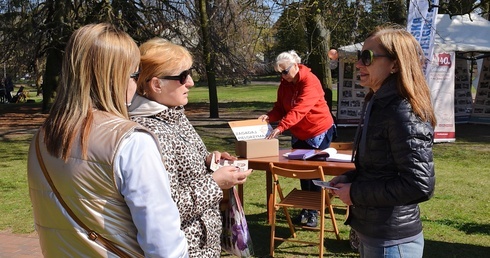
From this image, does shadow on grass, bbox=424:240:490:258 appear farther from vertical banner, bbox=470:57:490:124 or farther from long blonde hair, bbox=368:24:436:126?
vertical banner, bbox=470:57:490:124

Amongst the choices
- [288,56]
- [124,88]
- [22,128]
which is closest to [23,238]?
[288,56]

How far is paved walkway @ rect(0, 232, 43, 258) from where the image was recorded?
17.8 ft

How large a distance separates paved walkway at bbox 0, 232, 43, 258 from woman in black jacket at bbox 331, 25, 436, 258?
12.8 feet

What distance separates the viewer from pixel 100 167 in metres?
1.81

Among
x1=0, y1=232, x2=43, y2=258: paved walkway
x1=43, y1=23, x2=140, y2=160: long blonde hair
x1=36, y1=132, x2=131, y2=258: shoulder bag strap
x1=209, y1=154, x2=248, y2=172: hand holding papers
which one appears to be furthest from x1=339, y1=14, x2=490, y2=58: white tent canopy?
x1=36, y1=132, x2=131, y2=258: shoulder bag strap

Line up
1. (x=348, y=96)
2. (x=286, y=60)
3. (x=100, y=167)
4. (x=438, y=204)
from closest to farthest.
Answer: (x=100, y=167)
(x=286, y=60)
(x=438, y=204)
(x=348, y=96)

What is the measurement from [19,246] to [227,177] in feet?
12.6

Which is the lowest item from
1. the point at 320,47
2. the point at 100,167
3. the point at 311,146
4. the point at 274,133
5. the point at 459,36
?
the point at 311,146

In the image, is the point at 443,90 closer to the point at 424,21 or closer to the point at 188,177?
the point at 424,21

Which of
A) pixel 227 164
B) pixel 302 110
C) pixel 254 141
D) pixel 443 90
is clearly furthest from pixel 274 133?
pixel 443 90

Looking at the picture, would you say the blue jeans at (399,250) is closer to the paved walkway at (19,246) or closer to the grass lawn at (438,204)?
the grass lawn at (438,204)

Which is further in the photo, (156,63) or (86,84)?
(156,63)

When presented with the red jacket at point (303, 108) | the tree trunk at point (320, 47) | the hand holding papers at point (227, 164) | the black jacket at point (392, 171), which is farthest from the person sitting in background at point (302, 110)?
the tree trunk at point (320, 47)

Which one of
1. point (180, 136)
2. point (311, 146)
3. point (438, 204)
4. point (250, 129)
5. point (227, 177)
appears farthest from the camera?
point (438, 204)
